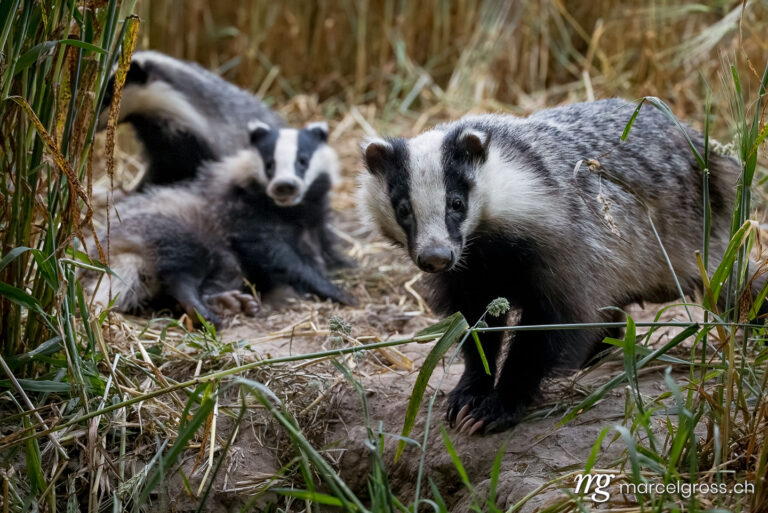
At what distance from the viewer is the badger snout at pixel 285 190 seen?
4602mm

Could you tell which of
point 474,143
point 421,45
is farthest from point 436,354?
point 421,45

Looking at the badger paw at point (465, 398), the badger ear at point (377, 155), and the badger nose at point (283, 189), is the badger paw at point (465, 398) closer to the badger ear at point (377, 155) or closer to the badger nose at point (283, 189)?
the badger ear at point (377, 155)

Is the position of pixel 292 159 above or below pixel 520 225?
below

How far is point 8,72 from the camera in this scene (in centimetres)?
228

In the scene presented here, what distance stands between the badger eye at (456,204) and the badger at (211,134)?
2.16 meters

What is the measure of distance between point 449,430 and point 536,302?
48 cm

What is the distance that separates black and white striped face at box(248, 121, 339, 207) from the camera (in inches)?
182

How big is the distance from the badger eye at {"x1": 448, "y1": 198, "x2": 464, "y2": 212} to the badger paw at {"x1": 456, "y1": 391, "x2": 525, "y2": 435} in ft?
1.86

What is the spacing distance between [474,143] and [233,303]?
196cm

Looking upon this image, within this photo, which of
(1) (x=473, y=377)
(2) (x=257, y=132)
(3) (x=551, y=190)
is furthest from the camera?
(2) (x=257, y=132)

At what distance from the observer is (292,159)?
4.70 metres

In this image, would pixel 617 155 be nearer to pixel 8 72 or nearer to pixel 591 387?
pixel 591 387

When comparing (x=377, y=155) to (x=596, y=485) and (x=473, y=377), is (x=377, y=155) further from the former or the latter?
(x=596, y=485)

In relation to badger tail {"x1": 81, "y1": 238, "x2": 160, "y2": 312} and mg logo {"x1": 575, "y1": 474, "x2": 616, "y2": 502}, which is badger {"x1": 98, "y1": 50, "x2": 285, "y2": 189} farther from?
mg logo {"x1": 575, "y1": 474, "x2": 616, "y2": 502}
